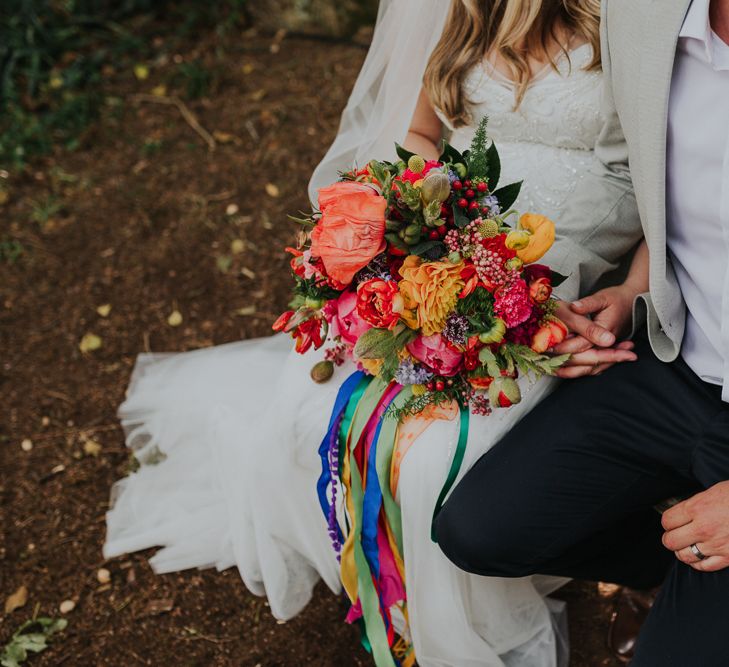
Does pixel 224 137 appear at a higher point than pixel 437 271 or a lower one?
lower

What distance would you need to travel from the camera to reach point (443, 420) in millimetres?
1730

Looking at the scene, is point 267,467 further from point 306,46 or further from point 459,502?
point 306,46

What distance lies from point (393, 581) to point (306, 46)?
10.4ft

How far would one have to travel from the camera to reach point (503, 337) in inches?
59.6

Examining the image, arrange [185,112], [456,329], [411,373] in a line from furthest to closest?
[185,112], [411,373], [456,329]

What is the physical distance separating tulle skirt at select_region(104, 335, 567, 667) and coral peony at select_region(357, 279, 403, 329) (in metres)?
0.36

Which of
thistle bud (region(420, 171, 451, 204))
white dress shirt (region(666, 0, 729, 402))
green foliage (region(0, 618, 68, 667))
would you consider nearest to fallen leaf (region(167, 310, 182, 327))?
green foliage (region(0, 618, 68, 667))

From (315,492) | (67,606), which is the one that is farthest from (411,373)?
(67,606)

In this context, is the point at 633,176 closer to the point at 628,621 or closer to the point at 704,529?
the point at 704,529

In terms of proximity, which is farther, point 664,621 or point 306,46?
point 306,46

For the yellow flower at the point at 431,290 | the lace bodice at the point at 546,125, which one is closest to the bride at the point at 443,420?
the lace bodice at the point at 546,125

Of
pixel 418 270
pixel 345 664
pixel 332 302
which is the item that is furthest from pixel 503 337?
pixel 345 664

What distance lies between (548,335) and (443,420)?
339 millimetres

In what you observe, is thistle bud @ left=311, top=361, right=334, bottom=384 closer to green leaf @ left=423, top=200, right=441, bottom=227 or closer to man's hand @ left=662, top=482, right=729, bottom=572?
green leaf @ left=423, top=200, right=441, bottom=227
